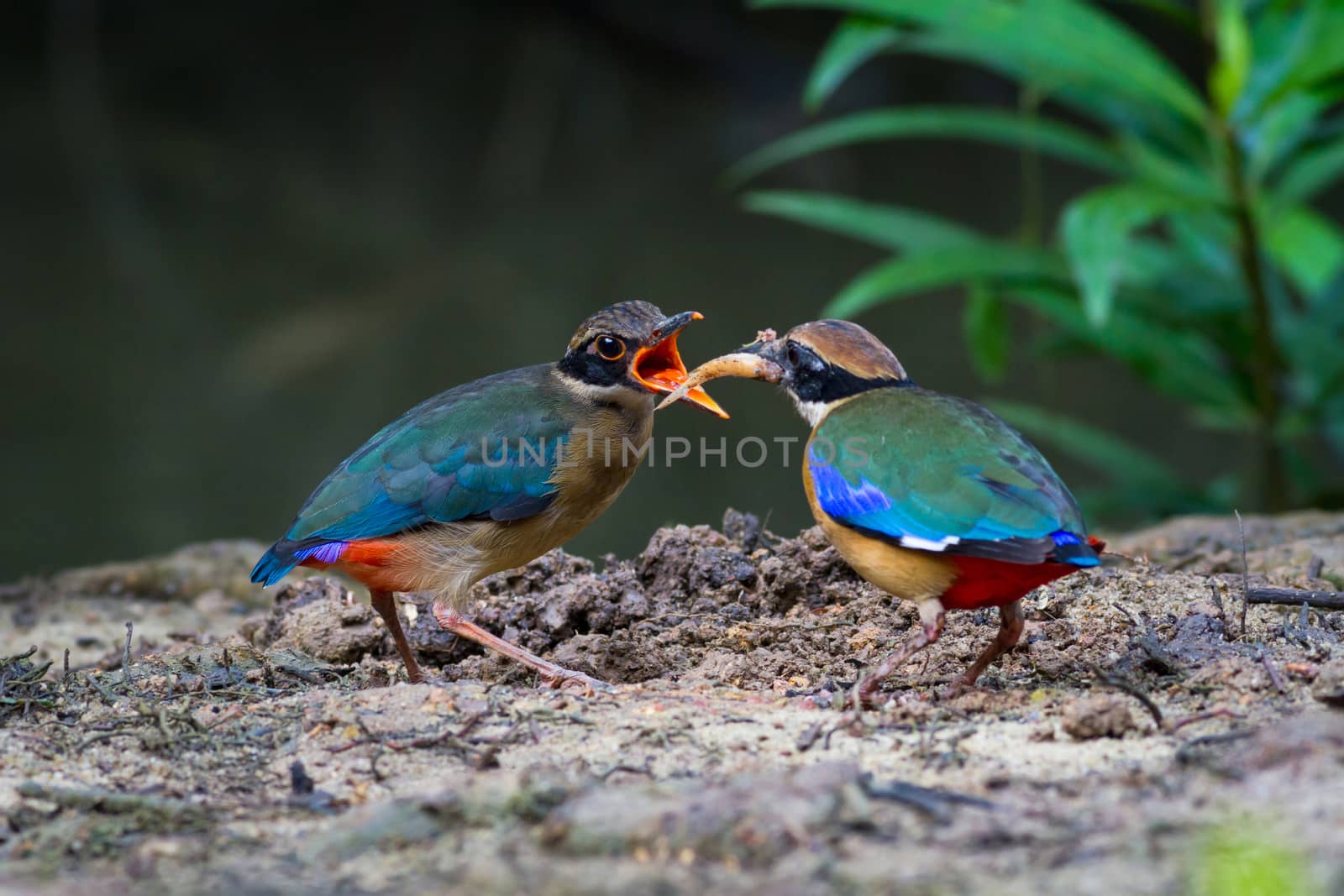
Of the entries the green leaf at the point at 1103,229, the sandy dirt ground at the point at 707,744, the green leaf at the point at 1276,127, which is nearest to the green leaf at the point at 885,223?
the green leaf at the point at 1103,229

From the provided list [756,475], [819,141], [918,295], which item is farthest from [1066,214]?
[918,295]

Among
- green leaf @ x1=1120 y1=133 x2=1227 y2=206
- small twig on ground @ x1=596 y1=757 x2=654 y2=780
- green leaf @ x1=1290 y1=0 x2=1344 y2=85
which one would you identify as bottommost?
small twig on ground @ x1=596 y1=757 x2=654 y2=780

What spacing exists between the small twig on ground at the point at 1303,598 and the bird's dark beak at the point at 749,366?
5.58 feet

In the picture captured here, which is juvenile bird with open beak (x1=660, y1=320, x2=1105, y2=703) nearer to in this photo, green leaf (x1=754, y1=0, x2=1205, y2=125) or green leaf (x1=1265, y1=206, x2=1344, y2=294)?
green leaf (x1=1265, y1=206, x2=1344, y2=294)

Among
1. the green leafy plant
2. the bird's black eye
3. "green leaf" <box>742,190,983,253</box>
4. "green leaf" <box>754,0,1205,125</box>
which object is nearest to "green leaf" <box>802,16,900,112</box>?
the green leafy plant

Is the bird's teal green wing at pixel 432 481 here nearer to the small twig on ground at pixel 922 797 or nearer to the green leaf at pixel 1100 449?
the small twig on ground at pixel 922 797

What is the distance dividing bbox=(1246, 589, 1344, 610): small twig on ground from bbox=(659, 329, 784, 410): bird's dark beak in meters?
1.70

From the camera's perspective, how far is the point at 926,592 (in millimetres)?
4285

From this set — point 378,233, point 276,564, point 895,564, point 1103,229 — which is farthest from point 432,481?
point 378,233

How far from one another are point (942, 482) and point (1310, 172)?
4.57 meters

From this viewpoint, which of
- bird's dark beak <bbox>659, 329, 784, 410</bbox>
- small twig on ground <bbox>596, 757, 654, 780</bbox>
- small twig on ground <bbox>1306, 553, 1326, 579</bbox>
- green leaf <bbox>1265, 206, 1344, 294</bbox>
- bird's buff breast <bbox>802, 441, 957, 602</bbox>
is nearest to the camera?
small twig on ground <bbox>596, 757, 654, 780</bbox>

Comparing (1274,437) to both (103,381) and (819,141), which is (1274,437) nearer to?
(819,141)

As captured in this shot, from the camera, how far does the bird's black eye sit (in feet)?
17.9

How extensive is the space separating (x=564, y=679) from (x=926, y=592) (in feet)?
3.90
